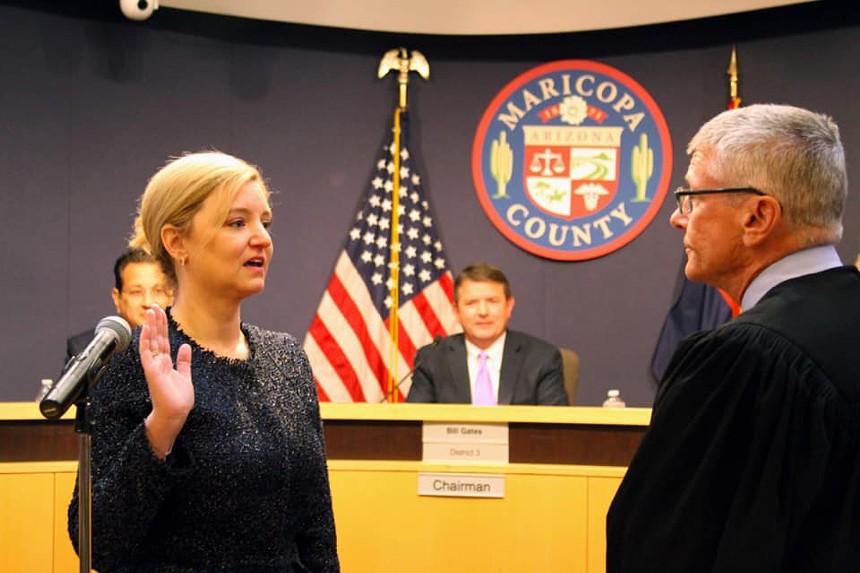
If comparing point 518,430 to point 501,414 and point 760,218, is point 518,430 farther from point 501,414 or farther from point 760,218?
point 760,218

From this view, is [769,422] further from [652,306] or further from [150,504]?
[652,306]

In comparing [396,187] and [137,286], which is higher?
[396,187]

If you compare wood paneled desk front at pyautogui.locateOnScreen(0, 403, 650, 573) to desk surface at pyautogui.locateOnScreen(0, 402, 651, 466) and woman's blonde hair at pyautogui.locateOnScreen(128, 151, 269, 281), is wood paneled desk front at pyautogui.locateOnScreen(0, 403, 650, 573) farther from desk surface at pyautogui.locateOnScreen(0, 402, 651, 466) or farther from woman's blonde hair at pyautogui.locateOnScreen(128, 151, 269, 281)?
woman's blonde hair at pyautogui.locateOnScreen(128, 151, 269, 281)

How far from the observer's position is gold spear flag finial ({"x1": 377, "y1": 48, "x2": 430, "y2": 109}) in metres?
6.57

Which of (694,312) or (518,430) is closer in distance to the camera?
(518,430)

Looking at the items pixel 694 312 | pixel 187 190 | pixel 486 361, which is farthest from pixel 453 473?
pixel 694 312

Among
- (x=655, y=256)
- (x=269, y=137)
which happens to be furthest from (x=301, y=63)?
(x=655, y=256)

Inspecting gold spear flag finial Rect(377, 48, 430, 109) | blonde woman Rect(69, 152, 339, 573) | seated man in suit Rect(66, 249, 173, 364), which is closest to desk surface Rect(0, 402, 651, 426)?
seated man in suit Rect(66, 249, 173, 364)

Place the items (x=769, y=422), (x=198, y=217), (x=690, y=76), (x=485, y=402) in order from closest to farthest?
1. (x=769, y=422)
2. (x=198, y=217)
3. (x=485, y=402)
4. (x=690, y=76)

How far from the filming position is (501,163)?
263 inches

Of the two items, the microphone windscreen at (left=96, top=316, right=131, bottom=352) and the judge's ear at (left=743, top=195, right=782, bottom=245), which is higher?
the judge's ear at (left=743, top=195, right=782, bottom=245)

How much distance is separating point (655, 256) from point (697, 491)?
4.95m

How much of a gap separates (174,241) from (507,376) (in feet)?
10.5

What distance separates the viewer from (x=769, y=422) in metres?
1.63
